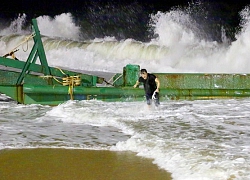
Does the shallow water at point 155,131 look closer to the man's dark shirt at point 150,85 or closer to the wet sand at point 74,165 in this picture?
the wet sand at point 74,165

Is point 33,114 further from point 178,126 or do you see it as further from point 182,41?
point 182,41

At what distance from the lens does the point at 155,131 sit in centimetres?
801

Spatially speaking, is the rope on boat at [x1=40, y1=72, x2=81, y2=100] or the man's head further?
the rope on boat at [x1=40, y1=72, x2=81, y2=100]

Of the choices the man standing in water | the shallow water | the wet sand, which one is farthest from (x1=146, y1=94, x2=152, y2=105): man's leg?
the wet sand

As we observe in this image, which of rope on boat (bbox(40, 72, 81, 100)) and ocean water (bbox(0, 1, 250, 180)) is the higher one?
rope on boat (bbox(40, 72, 81, 100))

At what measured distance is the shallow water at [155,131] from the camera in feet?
19.3

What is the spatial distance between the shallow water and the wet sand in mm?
266

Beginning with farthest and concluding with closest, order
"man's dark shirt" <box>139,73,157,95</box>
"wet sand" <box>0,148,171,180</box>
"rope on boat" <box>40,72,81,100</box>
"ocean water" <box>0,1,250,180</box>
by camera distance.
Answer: "rope on boat" <box>40,72,81,100</box>
"man's dark shirt" <box>139,73,157,95</box>
"ocean water" <box>0,1,250,180</box>
"wet sand" <box>0,148,171,180</box>

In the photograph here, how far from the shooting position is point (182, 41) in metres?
25.5

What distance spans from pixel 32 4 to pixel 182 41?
24.1 metres

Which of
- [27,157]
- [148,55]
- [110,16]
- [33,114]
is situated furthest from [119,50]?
[27,157]

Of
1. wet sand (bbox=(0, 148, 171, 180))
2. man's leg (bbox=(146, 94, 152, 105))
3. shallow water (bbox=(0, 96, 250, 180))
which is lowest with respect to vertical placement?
wet sand (bbox=(0, 148, 171, 180))

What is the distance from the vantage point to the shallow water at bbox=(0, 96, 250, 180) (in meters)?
5.87

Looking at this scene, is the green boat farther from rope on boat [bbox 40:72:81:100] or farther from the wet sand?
the wet sand
